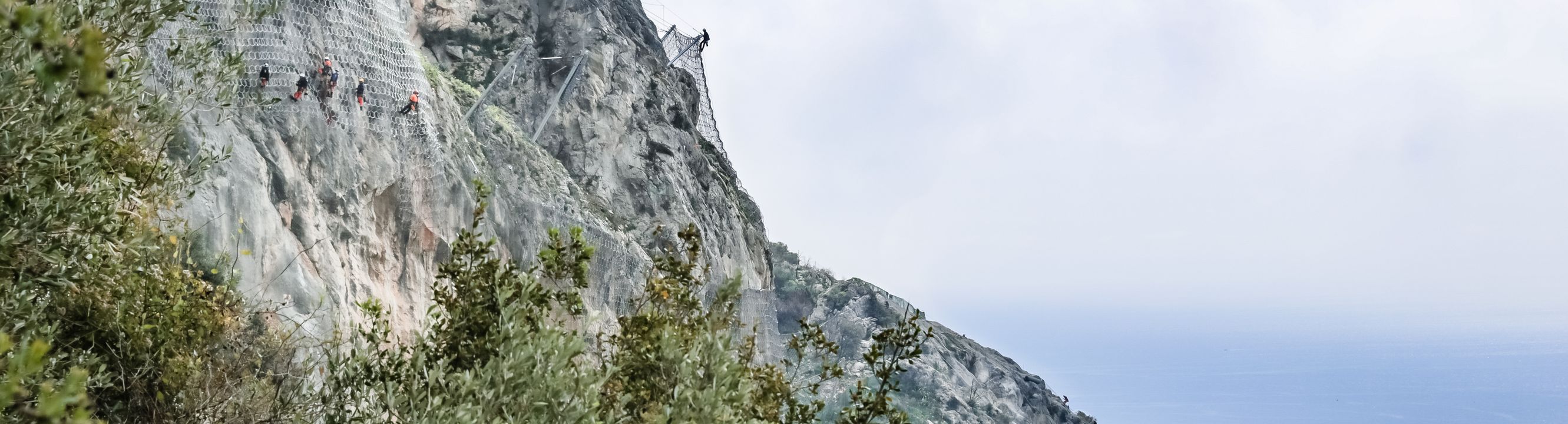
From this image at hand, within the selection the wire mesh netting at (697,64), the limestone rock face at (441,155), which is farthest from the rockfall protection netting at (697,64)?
the limestone rock face at (441,155)

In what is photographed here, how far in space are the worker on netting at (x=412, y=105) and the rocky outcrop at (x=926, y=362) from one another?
970 inches

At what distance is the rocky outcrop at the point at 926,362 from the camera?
181 feet

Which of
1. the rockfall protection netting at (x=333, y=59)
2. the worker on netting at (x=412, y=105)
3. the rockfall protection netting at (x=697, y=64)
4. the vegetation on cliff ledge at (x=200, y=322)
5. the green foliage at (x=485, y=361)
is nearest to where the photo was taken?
the vegetation on cliff ledge at (x=200, y=322)

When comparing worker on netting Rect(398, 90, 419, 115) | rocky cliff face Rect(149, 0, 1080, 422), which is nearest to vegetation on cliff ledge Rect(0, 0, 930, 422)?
rocky cliff face Rect(149, 0, 1080, 422)

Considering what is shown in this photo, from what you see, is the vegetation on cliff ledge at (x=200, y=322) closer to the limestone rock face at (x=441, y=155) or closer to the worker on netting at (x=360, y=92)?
the limestone rock face at (x=441, y=155)

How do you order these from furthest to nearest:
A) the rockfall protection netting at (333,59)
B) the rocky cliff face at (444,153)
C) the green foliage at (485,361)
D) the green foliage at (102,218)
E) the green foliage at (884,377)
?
the rockfall protection netting at (333,59)
the rocky cliff face at (444,153)
the green foliage at (884,377)
the green foliage at (485,361)
the green foliage at (102,218)

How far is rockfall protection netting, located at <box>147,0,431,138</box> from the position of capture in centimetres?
2211

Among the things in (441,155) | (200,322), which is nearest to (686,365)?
(200,322)

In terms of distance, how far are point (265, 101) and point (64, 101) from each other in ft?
13.3

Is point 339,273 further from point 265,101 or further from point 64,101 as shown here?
point 64,101

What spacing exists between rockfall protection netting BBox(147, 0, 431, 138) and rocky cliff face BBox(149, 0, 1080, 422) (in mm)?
46

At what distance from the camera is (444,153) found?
26484 millimetres

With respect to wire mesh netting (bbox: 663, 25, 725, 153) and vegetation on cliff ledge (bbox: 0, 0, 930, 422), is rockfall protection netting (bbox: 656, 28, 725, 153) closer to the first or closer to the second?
wire mesh netting (bbox: 663, 25, 725, 153)

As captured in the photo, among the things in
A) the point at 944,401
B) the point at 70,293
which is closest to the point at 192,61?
the point at 70,293
